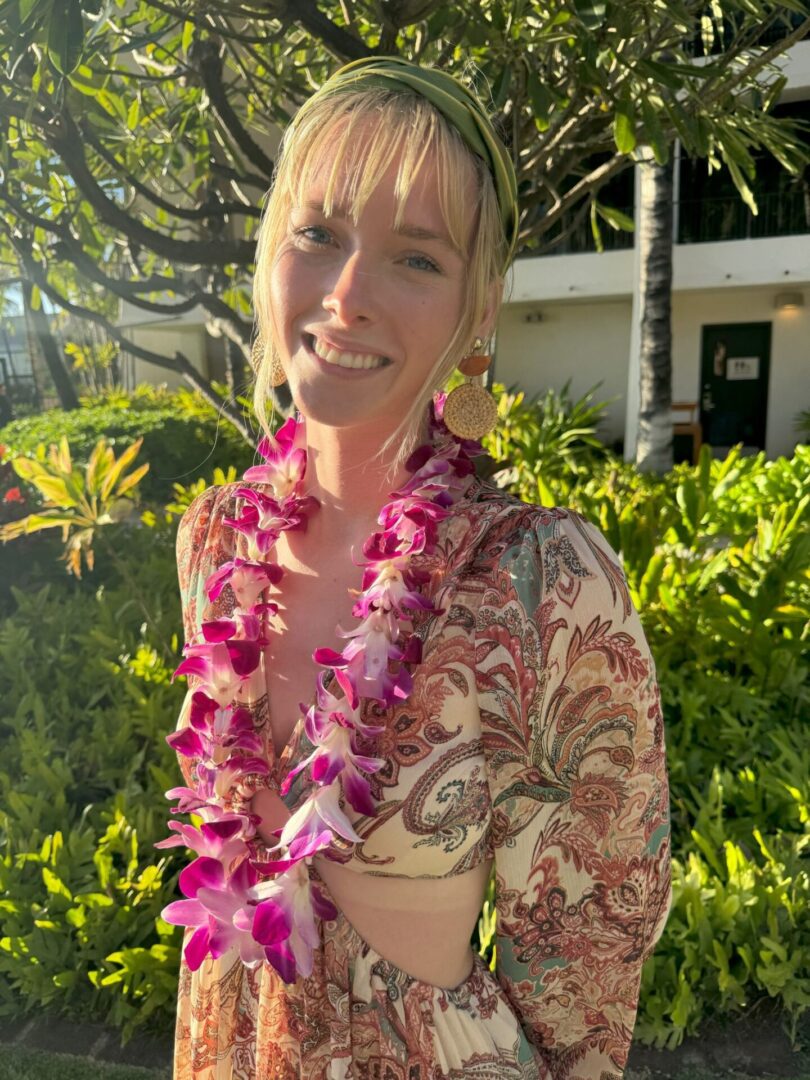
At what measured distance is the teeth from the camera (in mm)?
1086

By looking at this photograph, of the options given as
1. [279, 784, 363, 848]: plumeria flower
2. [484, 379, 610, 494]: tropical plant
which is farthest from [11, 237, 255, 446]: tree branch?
[484, 379, 610, 494]: tropical plant

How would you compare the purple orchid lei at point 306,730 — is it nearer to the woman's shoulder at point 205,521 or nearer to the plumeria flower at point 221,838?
the plumeria flower at point 221,838

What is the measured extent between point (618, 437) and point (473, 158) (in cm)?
1373

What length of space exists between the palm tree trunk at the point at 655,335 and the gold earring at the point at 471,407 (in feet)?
22.9

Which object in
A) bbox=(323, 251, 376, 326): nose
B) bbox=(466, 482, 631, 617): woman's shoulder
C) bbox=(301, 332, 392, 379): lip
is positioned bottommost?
bbox=(466, 482, 631, 617): woman's shoulder

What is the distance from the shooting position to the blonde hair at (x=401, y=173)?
105 cm

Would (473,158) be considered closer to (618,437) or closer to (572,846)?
(572,846)

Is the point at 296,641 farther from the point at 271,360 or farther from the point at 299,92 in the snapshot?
the point at 299,92

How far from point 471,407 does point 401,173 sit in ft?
1.11

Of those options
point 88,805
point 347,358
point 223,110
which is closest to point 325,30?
point 223,110

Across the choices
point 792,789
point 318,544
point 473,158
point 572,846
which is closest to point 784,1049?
point 792,789

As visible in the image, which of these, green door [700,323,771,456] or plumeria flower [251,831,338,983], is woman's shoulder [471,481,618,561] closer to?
plumeria flower [251,831,338,983]

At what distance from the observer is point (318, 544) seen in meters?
1.33

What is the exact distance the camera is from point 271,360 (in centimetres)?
132
